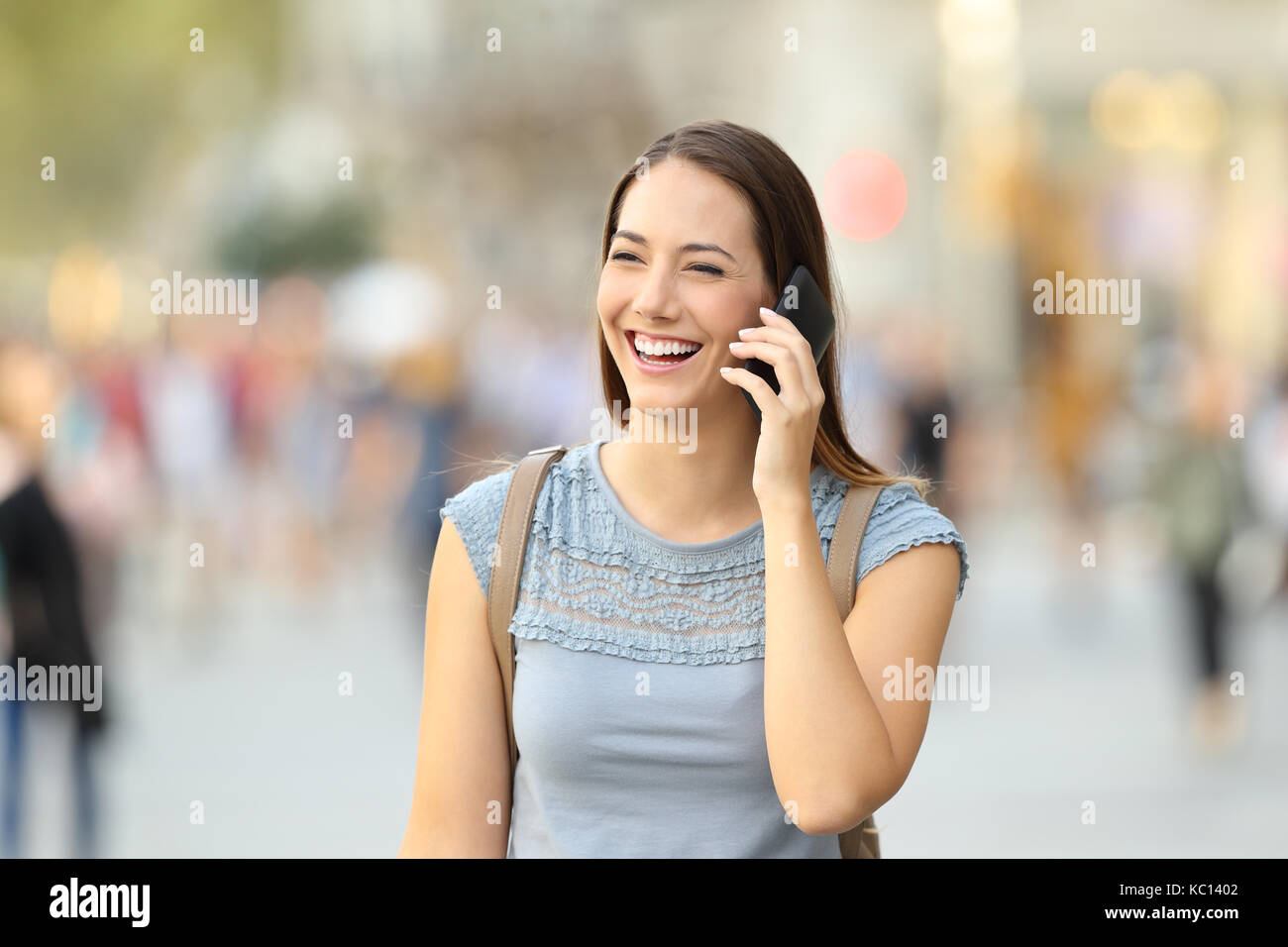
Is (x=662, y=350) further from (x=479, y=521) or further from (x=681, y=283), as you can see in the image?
(x=479, y=521)

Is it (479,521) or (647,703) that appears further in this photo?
(479,521)

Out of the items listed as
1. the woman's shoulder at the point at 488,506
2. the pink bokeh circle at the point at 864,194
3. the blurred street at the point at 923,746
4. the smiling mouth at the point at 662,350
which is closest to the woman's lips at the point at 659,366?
the smiling mouth at the point at 662,350

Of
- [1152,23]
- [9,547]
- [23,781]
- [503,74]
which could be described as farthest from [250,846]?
[1152,23]

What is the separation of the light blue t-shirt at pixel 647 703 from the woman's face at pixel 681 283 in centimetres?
30

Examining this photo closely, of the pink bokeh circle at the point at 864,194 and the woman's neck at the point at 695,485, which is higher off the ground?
the pink bokeh circle at the point at 864,194

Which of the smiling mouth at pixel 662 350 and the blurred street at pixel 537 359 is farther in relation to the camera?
the blurred street at pixel 537 359

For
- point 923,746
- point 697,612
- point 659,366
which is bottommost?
point 923,746

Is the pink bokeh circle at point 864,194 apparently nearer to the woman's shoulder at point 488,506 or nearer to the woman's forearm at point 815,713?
the woman's shoulder at point 488,506

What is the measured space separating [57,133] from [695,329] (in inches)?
1175

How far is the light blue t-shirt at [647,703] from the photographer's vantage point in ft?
7.52

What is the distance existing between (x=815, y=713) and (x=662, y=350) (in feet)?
2.01

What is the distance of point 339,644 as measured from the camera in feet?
37.8

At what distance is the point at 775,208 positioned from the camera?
2.45 m

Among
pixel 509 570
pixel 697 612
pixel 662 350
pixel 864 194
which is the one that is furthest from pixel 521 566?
pixel 864 194
